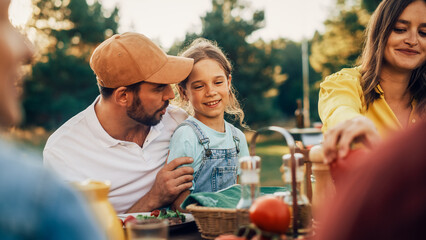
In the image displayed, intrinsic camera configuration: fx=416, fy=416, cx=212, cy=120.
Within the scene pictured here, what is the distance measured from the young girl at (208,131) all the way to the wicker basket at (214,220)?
0.81m

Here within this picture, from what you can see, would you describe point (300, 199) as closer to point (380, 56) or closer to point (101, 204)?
point (101, 204)

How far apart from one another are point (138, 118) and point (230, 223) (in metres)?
1.39

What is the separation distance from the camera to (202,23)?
29.2 m

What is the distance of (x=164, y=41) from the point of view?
85.5ft

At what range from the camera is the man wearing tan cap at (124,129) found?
9.02ft

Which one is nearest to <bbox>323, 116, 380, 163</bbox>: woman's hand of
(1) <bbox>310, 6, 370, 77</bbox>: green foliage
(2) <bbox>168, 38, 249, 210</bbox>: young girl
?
(2) <bbox>168, 38, 249, 210</bbox>: young girl

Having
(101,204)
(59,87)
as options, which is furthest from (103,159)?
(59,87)

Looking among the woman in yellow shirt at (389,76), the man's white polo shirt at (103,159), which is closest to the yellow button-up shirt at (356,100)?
the woman in yellow shirt at (389,76)

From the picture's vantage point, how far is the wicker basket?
1.71m

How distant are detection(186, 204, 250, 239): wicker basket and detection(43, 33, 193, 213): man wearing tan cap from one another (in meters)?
0.89

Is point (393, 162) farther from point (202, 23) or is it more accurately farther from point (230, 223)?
point (202, 23)

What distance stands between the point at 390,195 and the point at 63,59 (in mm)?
25667

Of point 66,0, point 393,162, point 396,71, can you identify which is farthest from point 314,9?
point 393,162

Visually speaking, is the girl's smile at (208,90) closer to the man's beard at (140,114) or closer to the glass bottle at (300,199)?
the man's beard at (140,114)
